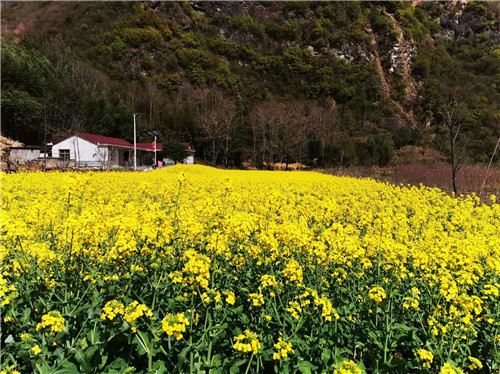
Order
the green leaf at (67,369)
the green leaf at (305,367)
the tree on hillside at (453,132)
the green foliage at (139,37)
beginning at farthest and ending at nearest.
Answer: the green foliage at (139,37), the tree on hillside at (453,132), the green leaf at (305,367), the green leaf at (67,369)

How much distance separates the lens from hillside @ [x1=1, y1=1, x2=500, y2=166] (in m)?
40.2

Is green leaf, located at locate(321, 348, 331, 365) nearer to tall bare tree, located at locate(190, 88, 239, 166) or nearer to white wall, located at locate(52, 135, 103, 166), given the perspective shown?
white wall, located at locate(52, 135, 103, 166)

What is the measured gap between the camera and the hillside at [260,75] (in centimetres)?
4025

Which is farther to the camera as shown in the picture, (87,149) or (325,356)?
(87,149)

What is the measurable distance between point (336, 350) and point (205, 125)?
43.2 metres

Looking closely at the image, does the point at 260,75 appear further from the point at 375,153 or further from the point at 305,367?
the point at 305,367

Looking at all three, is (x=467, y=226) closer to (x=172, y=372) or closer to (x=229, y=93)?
(x=172, y=372)

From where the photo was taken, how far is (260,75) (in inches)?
2926

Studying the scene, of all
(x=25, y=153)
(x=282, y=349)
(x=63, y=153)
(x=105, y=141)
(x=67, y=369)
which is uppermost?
(x=105, y=141)

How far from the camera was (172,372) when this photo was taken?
69.4 inches

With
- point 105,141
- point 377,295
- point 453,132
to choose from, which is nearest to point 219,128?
point 105,141

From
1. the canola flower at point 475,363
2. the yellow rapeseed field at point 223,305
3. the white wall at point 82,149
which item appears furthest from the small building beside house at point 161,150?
the canola flower at point 475,363

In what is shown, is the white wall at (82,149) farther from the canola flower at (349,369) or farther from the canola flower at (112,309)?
the canola flower at (349,369)

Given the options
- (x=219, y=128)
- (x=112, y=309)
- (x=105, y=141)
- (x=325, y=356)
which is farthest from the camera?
(x=219, y=128)
